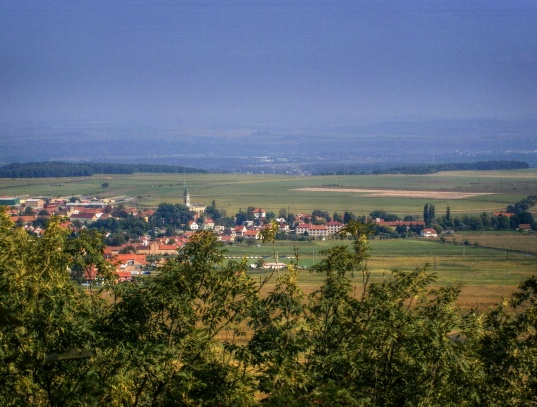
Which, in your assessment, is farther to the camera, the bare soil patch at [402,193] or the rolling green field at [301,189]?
the bare soil patch at [402,193]

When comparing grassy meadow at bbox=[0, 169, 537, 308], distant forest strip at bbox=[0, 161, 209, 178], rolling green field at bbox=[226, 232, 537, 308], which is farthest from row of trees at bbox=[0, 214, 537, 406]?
distant forest strip at bbox=[0, 161, 209, 178]

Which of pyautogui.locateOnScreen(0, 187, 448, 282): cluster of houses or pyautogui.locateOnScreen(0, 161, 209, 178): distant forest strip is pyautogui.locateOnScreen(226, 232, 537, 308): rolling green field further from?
pyautogui.locateOnScreen(0, 161, 209, 178): distant forest strip

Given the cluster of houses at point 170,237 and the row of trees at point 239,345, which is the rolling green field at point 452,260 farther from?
the row of trees at point 239,345

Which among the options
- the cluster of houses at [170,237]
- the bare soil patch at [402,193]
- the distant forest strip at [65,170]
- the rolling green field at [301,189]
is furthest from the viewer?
the distant forest strip at [65,170]

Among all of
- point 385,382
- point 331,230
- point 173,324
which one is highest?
point 173,324

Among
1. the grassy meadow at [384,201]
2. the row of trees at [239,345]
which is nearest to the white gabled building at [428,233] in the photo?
the grassy meadow at [384,201]

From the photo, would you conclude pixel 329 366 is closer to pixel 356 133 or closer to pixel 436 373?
pixel 436 373

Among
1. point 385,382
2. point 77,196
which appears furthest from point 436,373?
A: point 77,196
